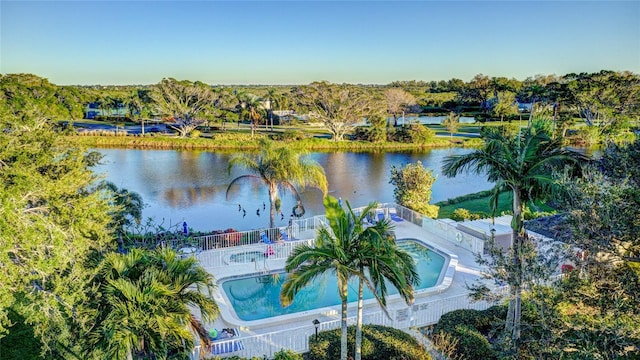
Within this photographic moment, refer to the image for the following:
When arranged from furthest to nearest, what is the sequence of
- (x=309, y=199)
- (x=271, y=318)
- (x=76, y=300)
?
(x=309, y=199) < (x=271, y=318) < (x=76, y=300)

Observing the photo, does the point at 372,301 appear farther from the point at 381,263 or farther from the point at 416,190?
the point at 416,190

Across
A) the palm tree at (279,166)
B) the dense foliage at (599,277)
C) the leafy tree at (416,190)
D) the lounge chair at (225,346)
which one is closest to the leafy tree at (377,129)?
the leafy tree at (416,190)

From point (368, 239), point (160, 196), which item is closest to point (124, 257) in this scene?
point (368, 239)

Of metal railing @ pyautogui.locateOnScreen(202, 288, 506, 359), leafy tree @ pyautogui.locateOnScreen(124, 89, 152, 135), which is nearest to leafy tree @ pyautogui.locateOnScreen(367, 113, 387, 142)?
leafy tree @ pyautogui.locateOnScreen(124, 89, 152, 135)

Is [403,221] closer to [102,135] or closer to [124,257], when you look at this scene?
[124,257]

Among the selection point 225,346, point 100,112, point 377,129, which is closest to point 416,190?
point 225,346

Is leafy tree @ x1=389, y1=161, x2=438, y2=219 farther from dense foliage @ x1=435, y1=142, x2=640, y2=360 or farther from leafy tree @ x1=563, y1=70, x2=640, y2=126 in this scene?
leafy tree @ x1=563, y1=70, x2=640, y2=126
